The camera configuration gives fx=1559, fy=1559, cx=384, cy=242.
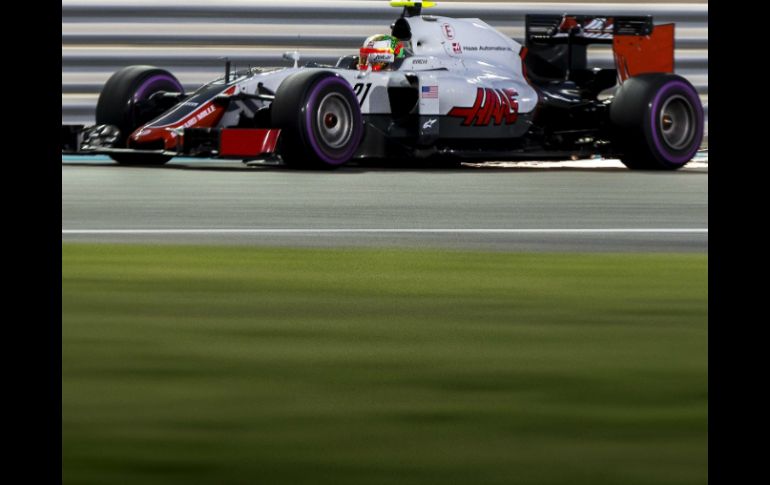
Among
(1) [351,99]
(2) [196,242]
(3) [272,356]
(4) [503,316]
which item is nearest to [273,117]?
(1) [351,99]

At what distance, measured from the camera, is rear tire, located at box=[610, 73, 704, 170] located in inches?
456

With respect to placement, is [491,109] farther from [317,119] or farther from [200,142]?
[200,142]

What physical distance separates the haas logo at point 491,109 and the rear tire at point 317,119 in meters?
0.96

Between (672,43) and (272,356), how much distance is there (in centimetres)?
1028

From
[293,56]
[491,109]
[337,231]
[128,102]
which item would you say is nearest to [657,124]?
[491,109]

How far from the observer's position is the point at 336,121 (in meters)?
10.9

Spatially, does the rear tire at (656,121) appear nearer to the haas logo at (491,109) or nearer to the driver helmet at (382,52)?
the haas logo at (491,109)

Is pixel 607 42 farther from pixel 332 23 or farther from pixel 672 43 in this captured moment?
pixel 332 23

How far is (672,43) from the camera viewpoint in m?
13.0

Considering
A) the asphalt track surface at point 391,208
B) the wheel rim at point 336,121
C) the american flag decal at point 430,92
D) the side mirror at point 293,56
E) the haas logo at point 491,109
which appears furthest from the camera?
the side mirror at point 293,56

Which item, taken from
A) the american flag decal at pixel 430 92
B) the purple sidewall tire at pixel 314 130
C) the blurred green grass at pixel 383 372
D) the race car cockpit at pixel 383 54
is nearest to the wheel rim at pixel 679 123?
the american flag decal at pixel 430 92

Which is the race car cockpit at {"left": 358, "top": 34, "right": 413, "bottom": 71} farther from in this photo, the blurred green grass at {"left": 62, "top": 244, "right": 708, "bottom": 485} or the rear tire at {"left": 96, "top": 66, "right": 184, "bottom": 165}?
the blurred green grass at {"left": 62, "top": 244, "right": 708, "bottom": 485}

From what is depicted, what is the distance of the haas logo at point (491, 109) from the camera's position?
11.6m

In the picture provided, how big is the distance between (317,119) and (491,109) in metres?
1.65
